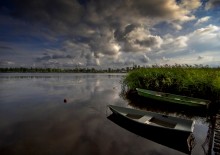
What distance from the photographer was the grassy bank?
1936 centimetres

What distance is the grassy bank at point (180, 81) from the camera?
63.5 feet

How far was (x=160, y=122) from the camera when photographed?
12.0 m

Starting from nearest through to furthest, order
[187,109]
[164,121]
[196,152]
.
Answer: [196,152], [164,121], [187,109]

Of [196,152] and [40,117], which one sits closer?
[196,152]

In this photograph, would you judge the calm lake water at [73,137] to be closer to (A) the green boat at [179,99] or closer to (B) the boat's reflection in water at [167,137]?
(B) the boat's reflection in water at [167,137]

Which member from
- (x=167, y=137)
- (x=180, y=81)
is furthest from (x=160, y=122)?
(x=180, y=81)

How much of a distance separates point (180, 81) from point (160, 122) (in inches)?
454

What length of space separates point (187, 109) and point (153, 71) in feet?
27.4

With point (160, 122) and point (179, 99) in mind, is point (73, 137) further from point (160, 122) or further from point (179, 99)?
point (179, 99)

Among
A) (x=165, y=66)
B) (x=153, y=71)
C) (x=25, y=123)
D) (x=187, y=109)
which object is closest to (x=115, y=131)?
(x=25, y=123)

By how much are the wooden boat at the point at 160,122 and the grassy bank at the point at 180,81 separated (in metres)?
10.2

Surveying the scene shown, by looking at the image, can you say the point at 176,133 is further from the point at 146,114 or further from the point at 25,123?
the point at 25,123

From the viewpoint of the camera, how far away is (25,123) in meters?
14.0

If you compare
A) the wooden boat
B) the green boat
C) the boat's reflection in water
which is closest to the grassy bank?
the green boat
